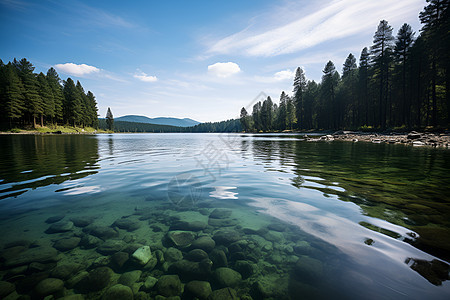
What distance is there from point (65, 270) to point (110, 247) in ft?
2.22

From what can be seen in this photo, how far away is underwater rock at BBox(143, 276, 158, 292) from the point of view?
252 cm

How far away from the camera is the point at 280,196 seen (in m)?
5.94

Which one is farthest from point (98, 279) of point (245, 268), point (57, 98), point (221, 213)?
point (57, 98)

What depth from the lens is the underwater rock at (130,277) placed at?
2.62m

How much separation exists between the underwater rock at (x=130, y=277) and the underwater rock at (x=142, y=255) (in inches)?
8.2

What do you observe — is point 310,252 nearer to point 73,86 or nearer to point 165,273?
point 165,273

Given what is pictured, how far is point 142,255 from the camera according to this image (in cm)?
314

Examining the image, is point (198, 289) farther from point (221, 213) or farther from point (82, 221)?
point (82, 221)

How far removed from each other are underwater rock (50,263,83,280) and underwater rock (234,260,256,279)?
2.42 m

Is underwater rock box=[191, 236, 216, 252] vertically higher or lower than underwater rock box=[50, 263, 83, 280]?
lower

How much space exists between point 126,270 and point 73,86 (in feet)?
358

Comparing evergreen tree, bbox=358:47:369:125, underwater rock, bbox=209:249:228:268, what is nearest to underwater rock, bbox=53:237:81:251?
underwater rock, bbox=209:249:228:268

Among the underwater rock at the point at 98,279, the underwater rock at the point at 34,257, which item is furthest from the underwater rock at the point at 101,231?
the underwater rock at the point at 98,279

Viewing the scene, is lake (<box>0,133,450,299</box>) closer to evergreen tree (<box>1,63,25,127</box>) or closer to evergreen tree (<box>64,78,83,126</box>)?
evergreen tree (<box>1,63,25,127</box>)
